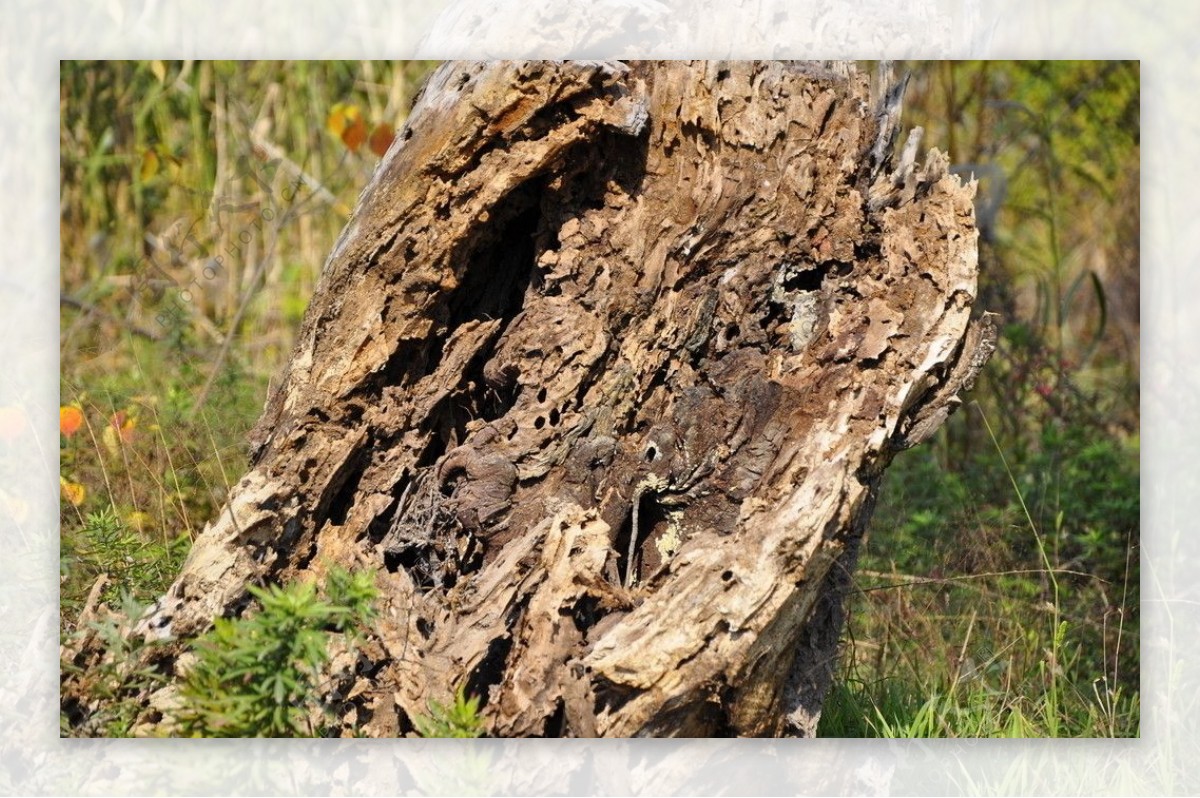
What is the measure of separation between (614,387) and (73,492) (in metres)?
1.11

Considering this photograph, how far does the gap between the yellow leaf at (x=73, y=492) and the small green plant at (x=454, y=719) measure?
2.82 feet

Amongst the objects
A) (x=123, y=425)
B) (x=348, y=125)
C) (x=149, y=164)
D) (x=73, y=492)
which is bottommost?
(x=73, y=492)

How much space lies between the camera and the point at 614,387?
2.08 m

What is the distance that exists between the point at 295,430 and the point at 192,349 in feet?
4.36

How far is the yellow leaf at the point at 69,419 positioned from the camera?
2.34m

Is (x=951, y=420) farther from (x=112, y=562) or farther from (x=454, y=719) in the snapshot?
(x=112, y=562)

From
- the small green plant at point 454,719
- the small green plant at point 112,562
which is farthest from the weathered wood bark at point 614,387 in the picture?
the small green plant at point 112,562

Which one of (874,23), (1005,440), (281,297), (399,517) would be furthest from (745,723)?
(281,297)

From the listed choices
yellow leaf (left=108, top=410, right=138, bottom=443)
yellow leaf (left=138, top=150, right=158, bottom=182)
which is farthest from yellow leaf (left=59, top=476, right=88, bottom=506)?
yellow leaf (left=138, top=150, right=158, bottom=182)

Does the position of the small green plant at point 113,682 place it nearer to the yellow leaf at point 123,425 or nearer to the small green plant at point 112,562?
the small green plant at point 112,562

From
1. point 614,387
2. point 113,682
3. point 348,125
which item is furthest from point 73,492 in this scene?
point 348,125

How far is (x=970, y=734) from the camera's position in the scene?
7.44 ft
